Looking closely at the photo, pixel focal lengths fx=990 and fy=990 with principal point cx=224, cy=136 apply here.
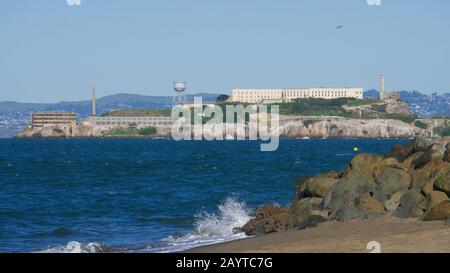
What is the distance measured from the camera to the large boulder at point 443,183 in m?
22.2

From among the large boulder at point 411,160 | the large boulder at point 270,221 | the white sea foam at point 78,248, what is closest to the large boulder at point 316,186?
the large boulder at point 270,221

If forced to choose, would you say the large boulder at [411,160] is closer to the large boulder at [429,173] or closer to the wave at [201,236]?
the large boulder at [429,173]

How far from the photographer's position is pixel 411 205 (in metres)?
22.7

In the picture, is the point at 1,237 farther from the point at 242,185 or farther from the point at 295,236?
the point at 242,185

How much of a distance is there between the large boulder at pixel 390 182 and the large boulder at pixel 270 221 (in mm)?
2209

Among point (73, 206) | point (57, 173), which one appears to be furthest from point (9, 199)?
point (57, 173)

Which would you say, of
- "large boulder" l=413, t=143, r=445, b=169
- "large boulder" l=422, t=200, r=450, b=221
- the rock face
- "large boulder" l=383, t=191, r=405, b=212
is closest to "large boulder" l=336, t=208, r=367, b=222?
the rock face

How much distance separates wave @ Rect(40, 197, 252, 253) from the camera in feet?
77.4

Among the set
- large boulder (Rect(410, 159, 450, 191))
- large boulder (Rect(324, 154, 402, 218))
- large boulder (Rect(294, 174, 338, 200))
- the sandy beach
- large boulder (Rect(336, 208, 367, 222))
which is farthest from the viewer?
large boulder (Rect(294, 174, 338, 200))

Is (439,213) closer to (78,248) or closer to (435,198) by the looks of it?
(435,198)

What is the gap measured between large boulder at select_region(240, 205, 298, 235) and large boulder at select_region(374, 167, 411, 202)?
2.21 metres

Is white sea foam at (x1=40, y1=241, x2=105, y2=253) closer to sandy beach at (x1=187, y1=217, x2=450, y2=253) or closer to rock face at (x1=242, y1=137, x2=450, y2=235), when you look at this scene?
sandy beach at (x1=187, y1=217, x2=450, y2=253)
